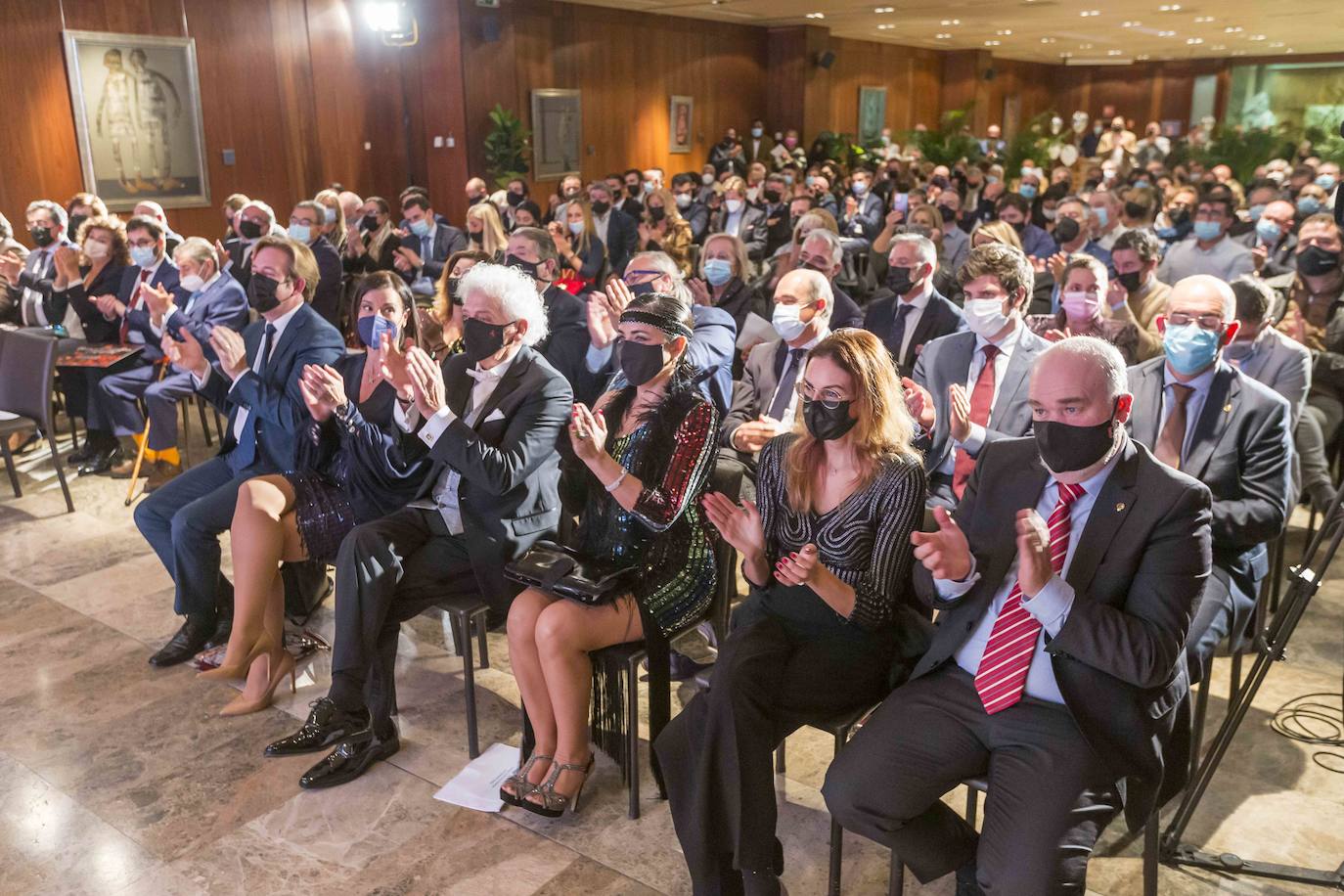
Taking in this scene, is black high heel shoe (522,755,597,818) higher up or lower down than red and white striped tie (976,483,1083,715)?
lower down

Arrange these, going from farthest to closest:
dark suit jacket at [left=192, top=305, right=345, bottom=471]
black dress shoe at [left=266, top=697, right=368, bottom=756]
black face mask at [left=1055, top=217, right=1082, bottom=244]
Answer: black face mask at [left=1055, top=217, right=1082, bottom=244]
dark suit jacket at [left=192, top=305, right=345, bottom=471]
black dress shoe at [left=266, top=697, right=368, bottom=756]

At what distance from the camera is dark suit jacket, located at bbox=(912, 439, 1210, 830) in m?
2.15

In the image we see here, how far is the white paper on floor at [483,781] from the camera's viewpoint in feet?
10.1

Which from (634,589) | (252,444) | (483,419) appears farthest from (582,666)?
(252,444)

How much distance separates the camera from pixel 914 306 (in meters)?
4.89

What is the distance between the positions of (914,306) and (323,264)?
439 centimetres

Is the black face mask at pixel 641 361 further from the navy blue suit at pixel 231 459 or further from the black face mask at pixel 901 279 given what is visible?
the black face mask at pixel 901 279

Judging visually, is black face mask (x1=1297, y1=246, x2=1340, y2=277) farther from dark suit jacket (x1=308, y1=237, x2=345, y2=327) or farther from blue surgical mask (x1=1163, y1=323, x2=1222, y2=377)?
dark suit jacket (x1=308, y1=237, x2=345, y2=327)

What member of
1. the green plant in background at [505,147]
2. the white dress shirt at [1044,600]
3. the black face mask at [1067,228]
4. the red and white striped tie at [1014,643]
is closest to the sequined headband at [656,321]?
the white dress shirt at [1044,600]

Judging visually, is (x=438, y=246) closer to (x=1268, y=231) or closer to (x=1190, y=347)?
(x=1268, y=231)

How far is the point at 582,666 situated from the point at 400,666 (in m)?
1.32

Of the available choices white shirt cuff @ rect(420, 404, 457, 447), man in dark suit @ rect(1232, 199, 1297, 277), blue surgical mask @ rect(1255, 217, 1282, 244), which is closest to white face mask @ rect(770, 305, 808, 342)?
white shirt cuff @ rect(420, 404, 457, 447)

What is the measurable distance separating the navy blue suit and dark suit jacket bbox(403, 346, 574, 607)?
3.04ft

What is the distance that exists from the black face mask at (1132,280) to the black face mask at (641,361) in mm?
2890
